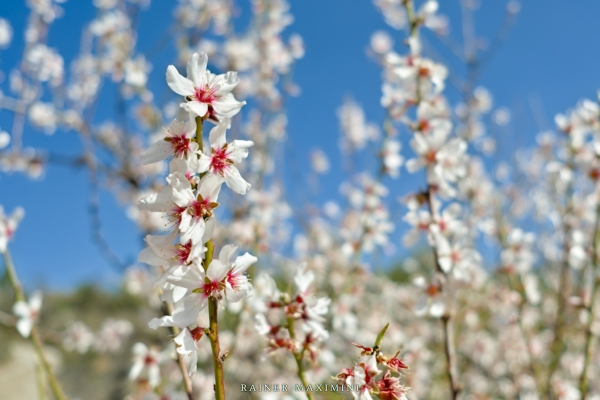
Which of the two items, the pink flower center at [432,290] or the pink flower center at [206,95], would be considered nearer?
the pink flower center at [206,95]

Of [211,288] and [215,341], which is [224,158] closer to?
[211,288]

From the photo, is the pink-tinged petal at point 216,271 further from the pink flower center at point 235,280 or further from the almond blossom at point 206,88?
the almond blossom at point 206,88

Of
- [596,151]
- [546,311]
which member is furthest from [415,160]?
[546,311]

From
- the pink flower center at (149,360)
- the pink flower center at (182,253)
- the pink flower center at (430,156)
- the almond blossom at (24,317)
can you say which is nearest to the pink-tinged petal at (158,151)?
the pink flower center at (182,253)

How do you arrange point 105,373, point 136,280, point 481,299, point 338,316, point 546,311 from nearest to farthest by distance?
point 338,316 < point 136,280 < point 481,299 < point 546,311 < point 105,373

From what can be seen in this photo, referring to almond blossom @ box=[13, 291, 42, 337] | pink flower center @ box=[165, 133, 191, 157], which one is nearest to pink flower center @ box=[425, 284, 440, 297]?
pink flower center @ box=[165, 133, 191, 157]

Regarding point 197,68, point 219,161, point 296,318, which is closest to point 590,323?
point 296,318

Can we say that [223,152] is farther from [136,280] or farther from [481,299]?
[481,299]
